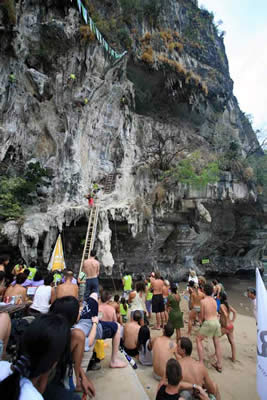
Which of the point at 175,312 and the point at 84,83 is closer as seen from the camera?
the point at 175,312

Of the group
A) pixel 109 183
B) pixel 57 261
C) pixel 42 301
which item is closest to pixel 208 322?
pixel 42 301

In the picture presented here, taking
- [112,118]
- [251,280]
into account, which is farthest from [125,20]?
[251,280]

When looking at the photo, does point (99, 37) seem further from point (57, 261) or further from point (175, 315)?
point (175, 315)

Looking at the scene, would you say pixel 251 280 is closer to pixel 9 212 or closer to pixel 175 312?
pixel 175 312

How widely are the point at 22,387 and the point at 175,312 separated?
4.29 meters

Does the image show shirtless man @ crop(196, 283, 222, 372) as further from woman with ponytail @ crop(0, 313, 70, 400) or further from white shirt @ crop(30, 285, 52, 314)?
woman with ponytail @ crop(0, 313, 70, 400)

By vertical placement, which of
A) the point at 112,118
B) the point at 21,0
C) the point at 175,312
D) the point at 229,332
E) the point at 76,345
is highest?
the point at 21,0

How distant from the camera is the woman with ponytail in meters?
1.11

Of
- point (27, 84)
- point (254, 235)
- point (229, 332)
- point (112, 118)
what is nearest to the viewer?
point (229, 332)

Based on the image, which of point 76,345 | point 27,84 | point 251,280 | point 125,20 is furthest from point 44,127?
point 251,280

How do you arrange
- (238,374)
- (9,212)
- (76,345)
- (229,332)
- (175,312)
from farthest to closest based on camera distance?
(9,212), (175,312), (229,332), (238,374), (76,345)

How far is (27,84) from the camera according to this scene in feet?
37.1

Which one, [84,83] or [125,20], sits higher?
[125,20]

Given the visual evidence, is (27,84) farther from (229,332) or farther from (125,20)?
(229,332)
